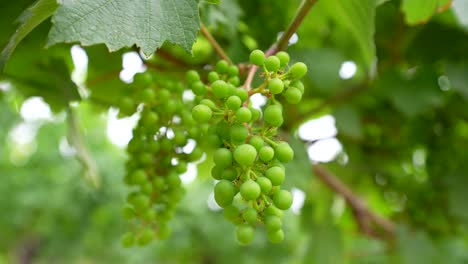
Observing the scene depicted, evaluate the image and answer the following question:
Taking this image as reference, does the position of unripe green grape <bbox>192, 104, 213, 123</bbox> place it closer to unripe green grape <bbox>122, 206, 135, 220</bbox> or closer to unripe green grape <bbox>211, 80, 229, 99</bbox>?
unripe green grape <bbox>211, 80, 229, 99</bbox>

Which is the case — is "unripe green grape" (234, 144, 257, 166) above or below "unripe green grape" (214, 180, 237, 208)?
above

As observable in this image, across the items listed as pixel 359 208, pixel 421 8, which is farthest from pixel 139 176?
pixel 359 208

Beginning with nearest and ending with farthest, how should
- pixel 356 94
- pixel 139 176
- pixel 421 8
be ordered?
pixel 139 176
pixel 421 8
pixel 356 94

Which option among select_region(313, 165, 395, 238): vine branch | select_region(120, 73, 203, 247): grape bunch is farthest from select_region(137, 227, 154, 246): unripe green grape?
select_region(313, 165, 395, 238): vine branch

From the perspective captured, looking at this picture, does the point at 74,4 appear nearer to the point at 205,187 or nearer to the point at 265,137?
the point at 265,137

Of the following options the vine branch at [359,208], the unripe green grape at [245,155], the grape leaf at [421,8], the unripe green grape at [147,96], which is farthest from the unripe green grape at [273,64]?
the vine branch at [359,208]

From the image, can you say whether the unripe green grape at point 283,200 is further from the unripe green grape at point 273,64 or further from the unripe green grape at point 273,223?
the unripe green grape at point 273,64

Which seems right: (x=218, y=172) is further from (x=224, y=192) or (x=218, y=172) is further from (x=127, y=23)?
(x=127, y=23)
